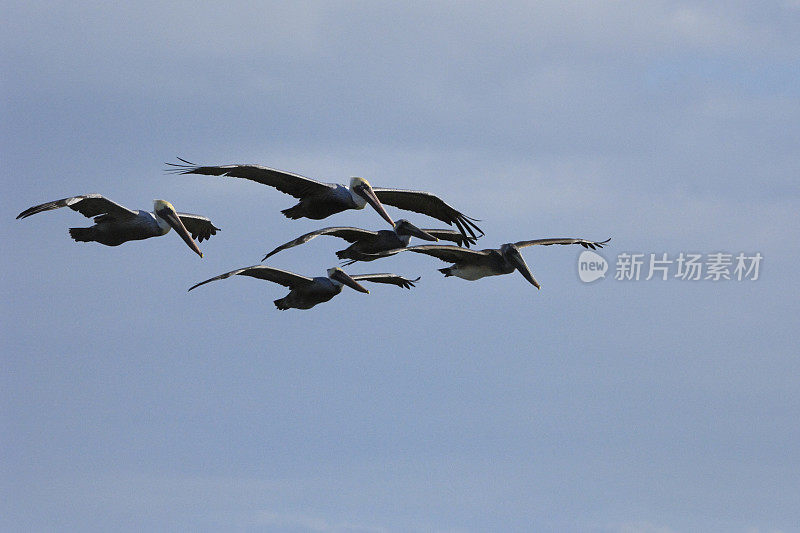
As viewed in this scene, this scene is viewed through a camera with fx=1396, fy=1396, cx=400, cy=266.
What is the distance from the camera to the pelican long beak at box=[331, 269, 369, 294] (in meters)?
32.0

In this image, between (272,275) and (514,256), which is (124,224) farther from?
A: (514,256)

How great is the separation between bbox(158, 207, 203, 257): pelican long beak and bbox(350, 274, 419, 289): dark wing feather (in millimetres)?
4084

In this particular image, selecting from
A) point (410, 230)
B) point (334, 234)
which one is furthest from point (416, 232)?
point (334, 234)

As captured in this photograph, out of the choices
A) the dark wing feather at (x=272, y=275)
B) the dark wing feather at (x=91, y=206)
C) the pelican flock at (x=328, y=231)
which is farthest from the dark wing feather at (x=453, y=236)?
the dark wing feather at (x=91, y=206)

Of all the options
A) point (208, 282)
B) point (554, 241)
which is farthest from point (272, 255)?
point (554, 241)

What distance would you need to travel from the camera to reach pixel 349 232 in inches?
1250

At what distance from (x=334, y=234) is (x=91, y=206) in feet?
17.5

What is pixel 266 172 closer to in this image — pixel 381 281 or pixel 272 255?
pixel 272 255

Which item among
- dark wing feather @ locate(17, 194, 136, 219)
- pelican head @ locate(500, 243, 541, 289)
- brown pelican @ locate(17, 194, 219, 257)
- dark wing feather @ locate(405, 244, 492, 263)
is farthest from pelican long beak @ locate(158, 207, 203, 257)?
pelican head @ locate(500, 243, 541, 289)

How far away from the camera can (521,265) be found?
3284 cm

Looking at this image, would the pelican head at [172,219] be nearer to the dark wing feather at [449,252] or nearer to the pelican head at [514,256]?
the dark wing feather at [449,252]

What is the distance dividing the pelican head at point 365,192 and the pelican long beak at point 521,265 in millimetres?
3332

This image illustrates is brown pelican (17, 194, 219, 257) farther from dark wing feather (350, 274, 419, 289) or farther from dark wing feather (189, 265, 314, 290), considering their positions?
dark wing feather (350, 274, 419, 289)

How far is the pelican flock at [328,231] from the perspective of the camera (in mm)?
29922
